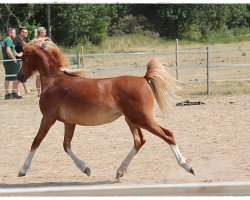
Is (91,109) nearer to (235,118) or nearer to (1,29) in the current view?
(235,118)

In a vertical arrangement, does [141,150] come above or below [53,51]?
below

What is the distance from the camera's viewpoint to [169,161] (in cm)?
805

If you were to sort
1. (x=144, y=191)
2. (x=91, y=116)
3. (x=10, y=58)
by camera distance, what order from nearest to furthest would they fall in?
(x=144, y=191)
(x=91, y=116)
(x=10, y=58)

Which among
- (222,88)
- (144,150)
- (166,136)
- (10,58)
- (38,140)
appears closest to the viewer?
(166,136)

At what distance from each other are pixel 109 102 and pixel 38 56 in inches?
47.3

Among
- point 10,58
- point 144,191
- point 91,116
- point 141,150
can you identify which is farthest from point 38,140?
point 10,58

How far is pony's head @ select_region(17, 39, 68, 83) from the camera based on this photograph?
301 inches

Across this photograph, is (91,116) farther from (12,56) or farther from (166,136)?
(12,56)

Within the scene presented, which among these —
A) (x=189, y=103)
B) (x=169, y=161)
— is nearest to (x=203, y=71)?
(x=189, y=103)

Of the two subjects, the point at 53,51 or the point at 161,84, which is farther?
the point at 53,51

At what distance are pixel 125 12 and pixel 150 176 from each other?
30367 mm

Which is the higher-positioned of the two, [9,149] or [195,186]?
[195,186]

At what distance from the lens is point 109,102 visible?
22.9 feet

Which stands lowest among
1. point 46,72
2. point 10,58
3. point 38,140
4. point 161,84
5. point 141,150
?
point 141,150
